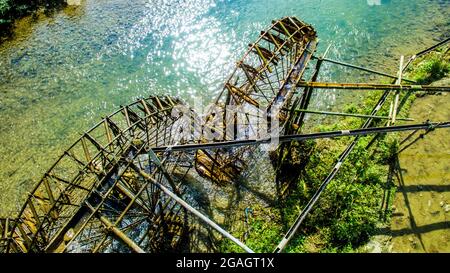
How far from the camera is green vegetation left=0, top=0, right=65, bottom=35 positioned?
25500 millimetres

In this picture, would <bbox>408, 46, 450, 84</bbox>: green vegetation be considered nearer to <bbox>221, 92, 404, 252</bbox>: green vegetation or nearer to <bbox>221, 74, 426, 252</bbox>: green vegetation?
<bbox>221, 74, 426, 252</bbox>: green vegetation

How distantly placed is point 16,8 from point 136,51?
13358 millimetres

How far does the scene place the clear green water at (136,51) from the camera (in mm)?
18469

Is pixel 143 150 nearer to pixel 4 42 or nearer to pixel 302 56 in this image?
pixel 302 56

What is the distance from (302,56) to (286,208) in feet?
21.8

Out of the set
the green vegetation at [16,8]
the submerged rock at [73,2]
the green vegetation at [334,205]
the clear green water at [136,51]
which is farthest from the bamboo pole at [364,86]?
the green vegetation at [16,8]

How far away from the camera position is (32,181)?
16.2 meters

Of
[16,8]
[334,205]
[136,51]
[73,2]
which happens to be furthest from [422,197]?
[16,8]

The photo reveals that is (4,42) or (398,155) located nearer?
(398,155)

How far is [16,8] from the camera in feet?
87.4

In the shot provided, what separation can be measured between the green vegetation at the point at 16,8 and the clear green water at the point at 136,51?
1158mm
